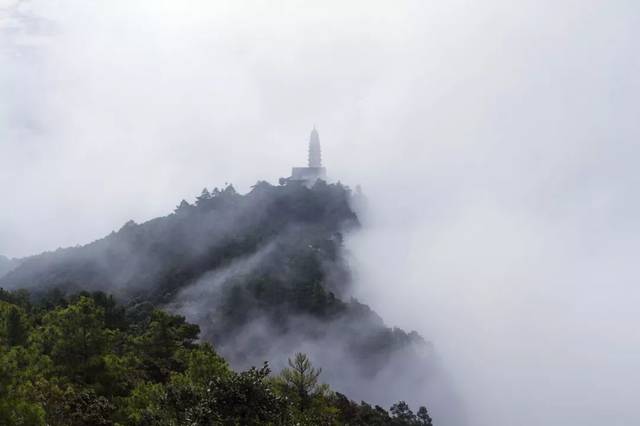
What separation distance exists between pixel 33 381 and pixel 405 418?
56.4 metres

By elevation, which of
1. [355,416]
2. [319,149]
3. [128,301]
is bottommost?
[355,416]

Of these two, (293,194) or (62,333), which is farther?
(293,194)

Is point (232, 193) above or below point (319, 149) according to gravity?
below

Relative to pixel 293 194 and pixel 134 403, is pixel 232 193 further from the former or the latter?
pixel 134 403

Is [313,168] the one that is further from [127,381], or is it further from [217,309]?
[127,381]

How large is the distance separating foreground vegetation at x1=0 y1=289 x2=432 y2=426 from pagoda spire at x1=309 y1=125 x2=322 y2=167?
114m

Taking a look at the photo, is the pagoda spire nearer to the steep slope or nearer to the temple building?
the temple building

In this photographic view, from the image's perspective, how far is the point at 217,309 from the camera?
101m

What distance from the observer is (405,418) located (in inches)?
3078

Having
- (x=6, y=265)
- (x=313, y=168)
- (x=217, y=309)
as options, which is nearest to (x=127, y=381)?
(x=217, y=309)

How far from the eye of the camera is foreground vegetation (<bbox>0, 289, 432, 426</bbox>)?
2334 cm

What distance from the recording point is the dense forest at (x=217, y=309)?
124 ft

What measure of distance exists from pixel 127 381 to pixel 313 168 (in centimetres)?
13272

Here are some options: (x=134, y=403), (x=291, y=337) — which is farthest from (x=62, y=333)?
(x=291, y=337)
